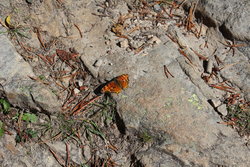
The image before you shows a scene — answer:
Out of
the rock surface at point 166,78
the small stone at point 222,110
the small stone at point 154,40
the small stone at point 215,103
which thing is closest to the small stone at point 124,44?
the rock surface at point 166,78

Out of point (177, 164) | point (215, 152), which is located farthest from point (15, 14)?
point (215, 152)

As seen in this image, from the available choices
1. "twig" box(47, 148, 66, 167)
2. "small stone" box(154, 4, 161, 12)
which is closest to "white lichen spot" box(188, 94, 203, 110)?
"small stone" box(154, 4, 161, 12)

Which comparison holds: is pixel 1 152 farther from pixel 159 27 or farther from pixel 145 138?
pixel 159 27

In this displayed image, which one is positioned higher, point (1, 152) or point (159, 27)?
point (159, 27)

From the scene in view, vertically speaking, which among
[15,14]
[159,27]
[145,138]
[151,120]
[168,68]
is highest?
[15,14]

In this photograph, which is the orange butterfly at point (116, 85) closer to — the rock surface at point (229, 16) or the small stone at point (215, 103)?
the small stone at point (215, 103)

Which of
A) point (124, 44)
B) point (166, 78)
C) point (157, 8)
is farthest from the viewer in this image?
point (157, 8)

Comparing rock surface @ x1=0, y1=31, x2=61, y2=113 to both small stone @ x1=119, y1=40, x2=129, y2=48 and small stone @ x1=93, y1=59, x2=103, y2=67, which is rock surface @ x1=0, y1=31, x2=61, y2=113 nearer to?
small stone @ x1=93, y1=59, x2=103, y2=67

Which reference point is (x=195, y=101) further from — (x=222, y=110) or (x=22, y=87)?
(x=22, y=87)

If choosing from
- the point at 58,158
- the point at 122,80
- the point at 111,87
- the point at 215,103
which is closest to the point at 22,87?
the point at 58,158
